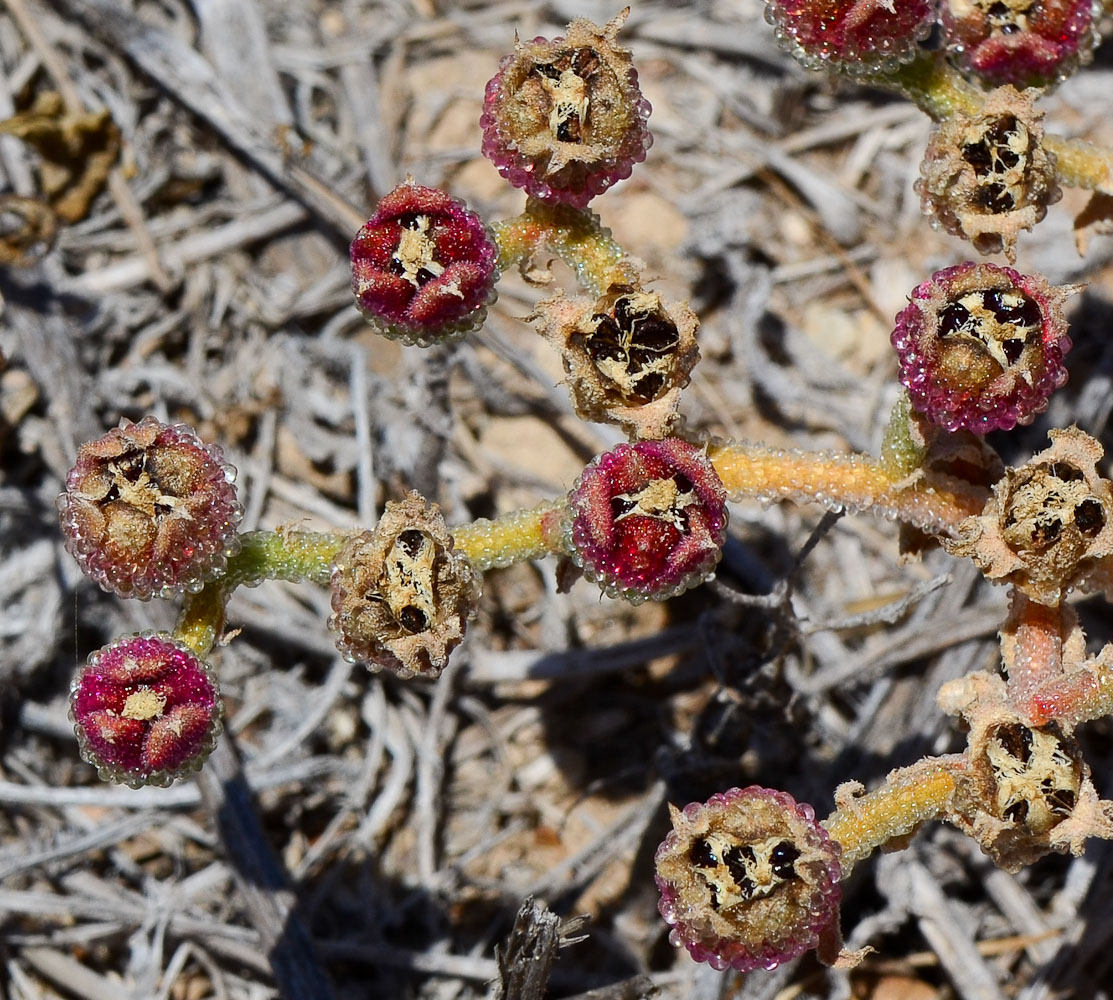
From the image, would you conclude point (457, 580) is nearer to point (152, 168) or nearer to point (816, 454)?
point (816, 454)

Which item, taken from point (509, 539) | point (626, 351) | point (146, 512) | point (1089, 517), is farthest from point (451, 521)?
point (1089, 517)

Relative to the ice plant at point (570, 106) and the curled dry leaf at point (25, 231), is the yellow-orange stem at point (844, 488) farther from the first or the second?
the curled dry leaf at point (25, 231)

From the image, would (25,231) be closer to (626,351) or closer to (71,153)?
(71,153)

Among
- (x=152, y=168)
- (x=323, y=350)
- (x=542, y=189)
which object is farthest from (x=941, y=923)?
(x=152, y=168)

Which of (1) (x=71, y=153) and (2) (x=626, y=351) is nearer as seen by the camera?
(2) (x=626, y=351)

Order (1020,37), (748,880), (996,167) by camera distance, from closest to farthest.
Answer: (748,880) < (996,167) < (1020,37)

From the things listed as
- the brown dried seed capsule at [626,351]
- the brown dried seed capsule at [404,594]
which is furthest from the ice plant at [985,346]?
the brown dried seed capsule at [404,594]
